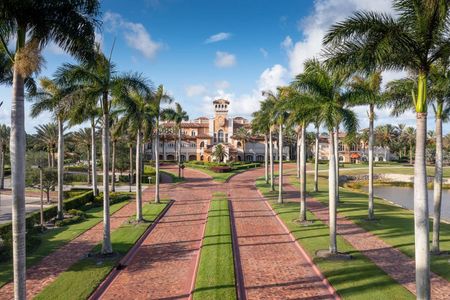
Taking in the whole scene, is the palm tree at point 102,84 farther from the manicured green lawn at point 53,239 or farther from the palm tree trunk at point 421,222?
the palm tree trunk at point 421,222

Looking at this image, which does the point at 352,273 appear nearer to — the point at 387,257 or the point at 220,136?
the point at 387,257

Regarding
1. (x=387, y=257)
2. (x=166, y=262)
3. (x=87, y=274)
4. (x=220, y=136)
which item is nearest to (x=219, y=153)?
(x=220, y=136)

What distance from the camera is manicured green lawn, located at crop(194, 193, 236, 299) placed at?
11953 mm

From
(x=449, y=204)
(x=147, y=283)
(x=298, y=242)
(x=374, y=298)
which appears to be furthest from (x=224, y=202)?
(x=449, y=204)

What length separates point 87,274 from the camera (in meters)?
13.7

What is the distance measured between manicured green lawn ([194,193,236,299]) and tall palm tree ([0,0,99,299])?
216 inches

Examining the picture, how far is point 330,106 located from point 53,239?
51.4ft

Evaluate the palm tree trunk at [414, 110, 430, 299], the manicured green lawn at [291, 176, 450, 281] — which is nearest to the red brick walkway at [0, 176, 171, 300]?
the palm tree trunk at [414, 110, 430, 299]

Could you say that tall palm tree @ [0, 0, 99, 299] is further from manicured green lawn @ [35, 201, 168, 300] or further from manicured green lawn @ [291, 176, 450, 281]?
manicured green lawn @ [291, 176, 450, 281]

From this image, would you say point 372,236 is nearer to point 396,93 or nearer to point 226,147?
point 396,93

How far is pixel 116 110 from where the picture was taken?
23.8m

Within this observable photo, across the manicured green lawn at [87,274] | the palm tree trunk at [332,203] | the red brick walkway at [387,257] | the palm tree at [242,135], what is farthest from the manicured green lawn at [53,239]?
the palm tree at [242,135]

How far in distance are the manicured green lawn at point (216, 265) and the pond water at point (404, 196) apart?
64.6ft

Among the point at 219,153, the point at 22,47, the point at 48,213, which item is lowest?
the point at 48,213
